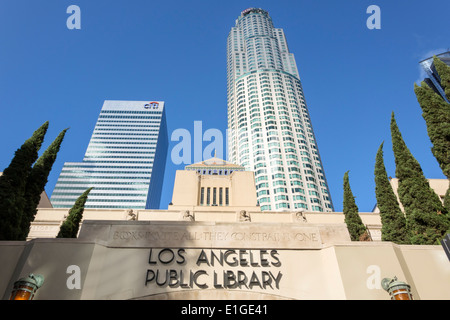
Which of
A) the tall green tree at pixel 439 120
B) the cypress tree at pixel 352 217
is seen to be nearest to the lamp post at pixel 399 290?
the tall green tree at pixel 439 120

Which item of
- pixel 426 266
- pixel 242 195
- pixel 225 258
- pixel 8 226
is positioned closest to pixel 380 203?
pixel 426 266

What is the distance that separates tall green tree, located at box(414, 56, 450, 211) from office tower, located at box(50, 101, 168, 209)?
122934mm

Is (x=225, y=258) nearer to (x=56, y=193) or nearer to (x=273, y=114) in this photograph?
(x=273, y=114)

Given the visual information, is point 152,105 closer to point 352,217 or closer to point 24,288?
point 352,217

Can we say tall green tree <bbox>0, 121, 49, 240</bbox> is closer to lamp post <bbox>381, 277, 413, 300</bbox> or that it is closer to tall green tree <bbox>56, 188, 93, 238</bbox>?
tall green tree <bbox>56, 188, 93, 238</bbox>

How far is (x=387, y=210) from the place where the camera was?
59.1 ft

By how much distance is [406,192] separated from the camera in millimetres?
15055

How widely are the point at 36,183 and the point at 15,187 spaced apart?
190cm

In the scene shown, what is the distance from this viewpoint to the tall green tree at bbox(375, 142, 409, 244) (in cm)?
1709

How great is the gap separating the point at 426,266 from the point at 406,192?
8049 mm

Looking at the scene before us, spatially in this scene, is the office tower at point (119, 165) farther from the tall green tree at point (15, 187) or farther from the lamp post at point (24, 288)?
the lamp post at point (24, 288)

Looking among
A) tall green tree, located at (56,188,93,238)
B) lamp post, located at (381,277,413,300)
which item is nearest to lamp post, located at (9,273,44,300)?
lamp post, located at (381,277,413,300)

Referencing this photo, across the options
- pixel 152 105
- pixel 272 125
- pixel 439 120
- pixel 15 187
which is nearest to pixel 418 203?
pixel 439 120

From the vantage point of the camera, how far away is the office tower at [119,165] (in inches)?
4931
